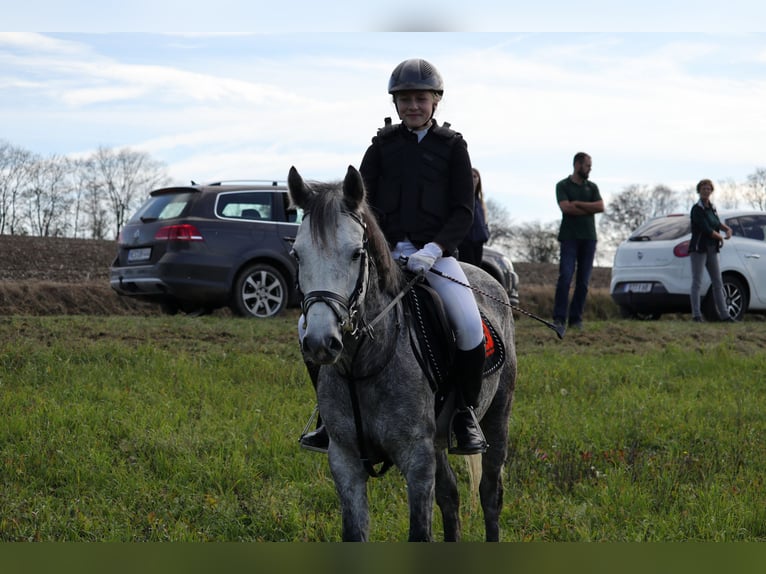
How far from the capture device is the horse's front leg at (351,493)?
3732 mm

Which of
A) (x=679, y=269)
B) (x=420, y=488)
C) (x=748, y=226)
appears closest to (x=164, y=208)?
(x=679, y=269)

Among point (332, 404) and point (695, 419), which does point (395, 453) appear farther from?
point (695, 419)

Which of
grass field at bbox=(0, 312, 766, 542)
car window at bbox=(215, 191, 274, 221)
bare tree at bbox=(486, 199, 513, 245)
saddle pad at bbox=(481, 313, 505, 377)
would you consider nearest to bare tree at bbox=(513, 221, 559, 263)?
bare tree at bbox=(486, 199, 513, 245)

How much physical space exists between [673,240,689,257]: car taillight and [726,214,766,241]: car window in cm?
130

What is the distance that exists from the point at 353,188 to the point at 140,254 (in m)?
11.4

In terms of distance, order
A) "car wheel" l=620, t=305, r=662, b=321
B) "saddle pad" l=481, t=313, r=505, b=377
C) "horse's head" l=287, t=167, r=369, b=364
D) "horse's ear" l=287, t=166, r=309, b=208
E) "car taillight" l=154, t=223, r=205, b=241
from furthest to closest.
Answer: "car wheel" l=620, t=305, r=662, b=321 < "car taillight" l=154, t=223, r=205, b=241 < "saddle pad" l=481, t=313, r=505, b=377 < "horse's ear" l=287, t=166, r=309, b=208 < "horse's head" l=287, t=167, r=369, b=364

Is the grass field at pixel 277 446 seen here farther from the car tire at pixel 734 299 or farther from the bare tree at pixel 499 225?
the bare tree at pixel 499 225

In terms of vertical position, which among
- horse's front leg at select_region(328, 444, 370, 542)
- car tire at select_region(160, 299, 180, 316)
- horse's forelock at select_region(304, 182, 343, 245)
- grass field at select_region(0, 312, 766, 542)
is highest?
horse's forelock at select_region(304, 182, 343, 245)

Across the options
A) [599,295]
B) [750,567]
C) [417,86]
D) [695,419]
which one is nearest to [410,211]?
[417,86]

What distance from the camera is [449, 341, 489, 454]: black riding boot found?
4.25m

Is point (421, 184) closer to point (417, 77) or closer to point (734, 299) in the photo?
point (417, 77)

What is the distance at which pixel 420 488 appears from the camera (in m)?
3.73

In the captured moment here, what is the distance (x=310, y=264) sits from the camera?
3.35m

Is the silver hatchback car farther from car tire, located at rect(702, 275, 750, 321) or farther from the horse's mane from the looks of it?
the horse's mane
